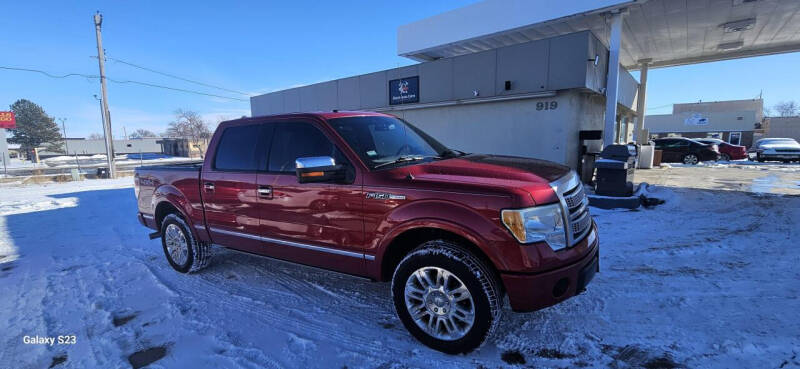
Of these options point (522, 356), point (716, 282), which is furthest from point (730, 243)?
point (522, 356)

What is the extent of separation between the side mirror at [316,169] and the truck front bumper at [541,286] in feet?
5.00

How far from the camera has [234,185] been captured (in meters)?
3.86

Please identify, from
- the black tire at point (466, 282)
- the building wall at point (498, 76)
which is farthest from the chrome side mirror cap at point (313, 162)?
the building wall at point (498, 76)

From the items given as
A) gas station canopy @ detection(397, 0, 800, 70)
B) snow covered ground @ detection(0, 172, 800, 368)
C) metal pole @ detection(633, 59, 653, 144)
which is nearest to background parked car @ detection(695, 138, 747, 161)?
metal pole @ detection(633, 59, 653, 144)

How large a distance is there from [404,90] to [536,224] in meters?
10.6

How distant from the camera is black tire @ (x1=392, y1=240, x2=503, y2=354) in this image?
98.3 inches

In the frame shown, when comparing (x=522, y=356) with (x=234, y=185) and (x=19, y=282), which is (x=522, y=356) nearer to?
(x=234, y=185)

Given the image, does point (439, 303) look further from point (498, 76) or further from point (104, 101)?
point (104, 101)

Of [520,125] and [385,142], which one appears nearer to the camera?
[385,142]

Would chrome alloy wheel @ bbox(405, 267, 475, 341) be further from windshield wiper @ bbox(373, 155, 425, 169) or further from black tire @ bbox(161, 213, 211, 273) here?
black tire @ bbox(161, 213, 211, 273)

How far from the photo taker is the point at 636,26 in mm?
11266

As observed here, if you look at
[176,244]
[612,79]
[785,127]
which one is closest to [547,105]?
[612,79]

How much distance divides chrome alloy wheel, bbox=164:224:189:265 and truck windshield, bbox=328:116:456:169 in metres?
2.79

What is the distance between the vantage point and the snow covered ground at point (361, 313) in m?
2.65
